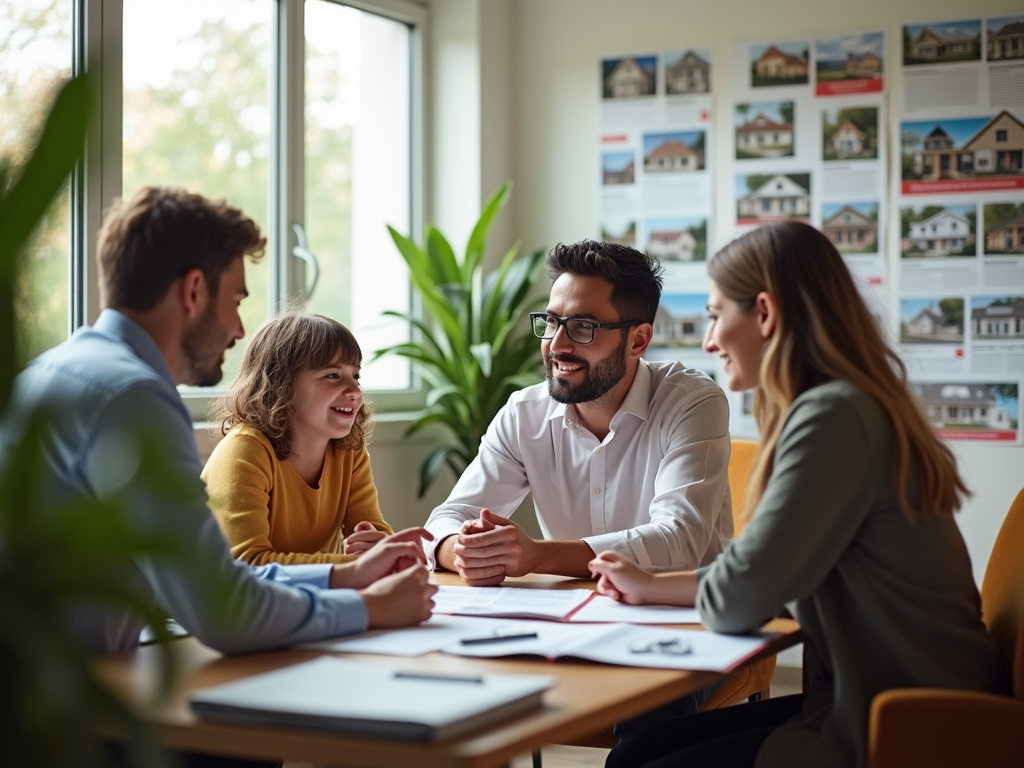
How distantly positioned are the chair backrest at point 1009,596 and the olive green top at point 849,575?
7 centimetres

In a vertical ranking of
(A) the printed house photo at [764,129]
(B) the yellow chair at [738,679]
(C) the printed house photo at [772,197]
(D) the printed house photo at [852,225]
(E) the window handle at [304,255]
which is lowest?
(B) the yellow chair at [738,679]

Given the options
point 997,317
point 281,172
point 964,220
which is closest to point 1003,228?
point 964,220

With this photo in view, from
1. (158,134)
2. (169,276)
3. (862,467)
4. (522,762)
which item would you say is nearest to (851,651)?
(862,467)

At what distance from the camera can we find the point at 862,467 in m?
1.54

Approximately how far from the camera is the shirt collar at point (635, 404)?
2.53 m

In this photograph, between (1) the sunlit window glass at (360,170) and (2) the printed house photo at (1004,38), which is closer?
(2) the printed house photo at (1004,38)

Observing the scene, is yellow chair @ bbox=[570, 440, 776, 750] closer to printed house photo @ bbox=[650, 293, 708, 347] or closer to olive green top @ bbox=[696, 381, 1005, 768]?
olive green top @ bbox=[696, 381, 1005, 768]

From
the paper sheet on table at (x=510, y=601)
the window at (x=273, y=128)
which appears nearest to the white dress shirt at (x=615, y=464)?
the paper sheet on table at (x=510, y=601)

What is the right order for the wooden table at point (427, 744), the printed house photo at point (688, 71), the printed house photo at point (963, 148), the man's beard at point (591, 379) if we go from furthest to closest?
1. the printed house photo at point (688, 71)
2. the printed house photo at point (963, 148)
3. the man's beard at point (591, 379)
4. the wooden table at point (427, 744)

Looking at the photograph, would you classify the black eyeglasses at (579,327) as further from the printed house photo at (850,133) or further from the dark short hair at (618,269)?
the printed house photo at (850,133)

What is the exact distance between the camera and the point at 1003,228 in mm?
3889

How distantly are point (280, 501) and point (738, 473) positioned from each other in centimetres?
107

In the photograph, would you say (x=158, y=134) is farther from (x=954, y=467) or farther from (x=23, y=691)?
(x=23, y=691)

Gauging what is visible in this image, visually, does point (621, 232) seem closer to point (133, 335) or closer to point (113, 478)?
point (133, 335)
